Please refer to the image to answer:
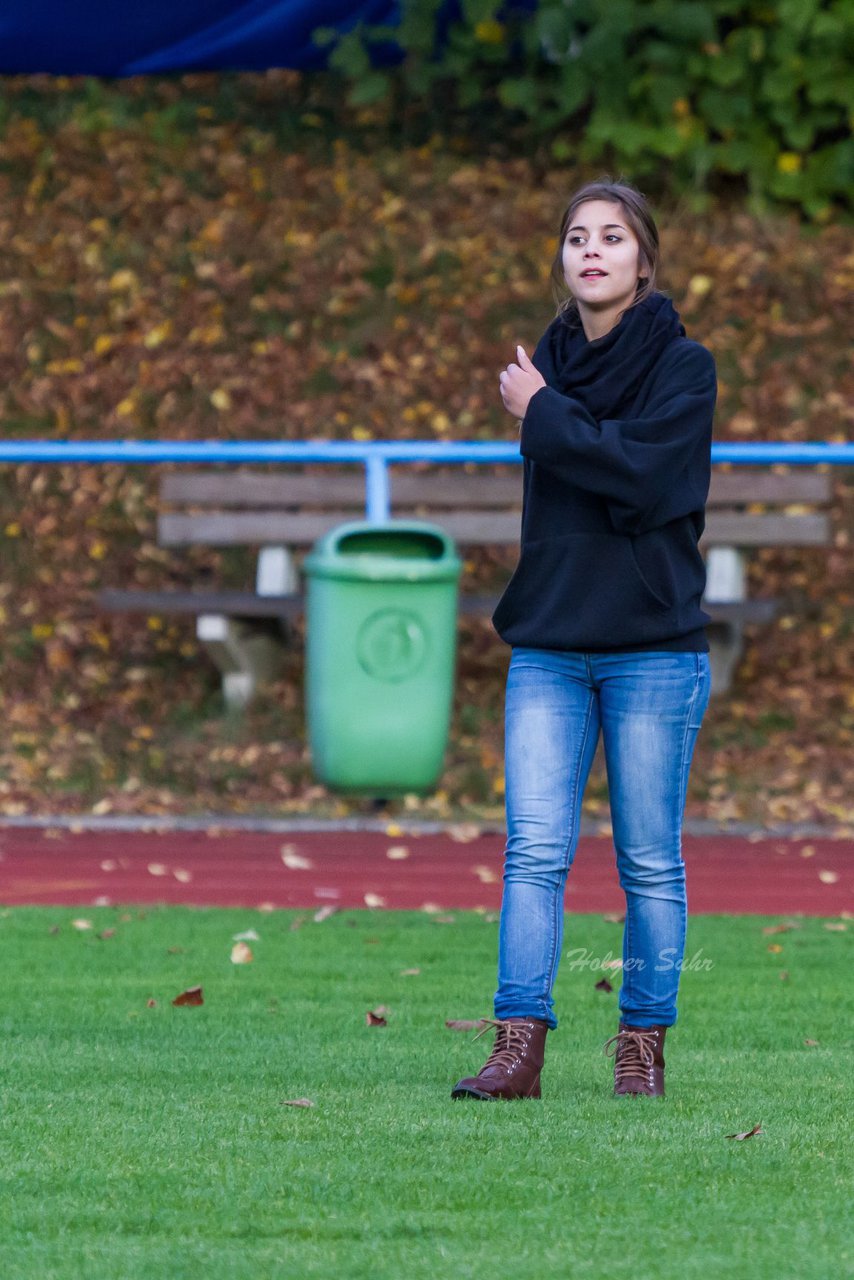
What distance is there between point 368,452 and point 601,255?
486 cm

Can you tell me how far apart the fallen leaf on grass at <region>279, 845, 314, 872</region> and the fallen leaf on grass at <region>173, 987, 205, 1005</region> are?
2.25 meters

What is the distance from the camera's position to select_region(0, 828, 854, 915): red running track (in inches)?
254

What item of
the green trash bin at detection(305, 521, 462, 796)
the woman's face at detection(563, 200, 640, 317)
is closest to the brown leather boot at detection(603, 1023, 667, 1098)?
the woman's face at detection(563, 200, 640, 317)

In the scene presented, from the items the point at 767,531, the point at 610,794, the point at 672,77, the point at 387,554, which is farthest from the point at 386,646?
the point at 610,794

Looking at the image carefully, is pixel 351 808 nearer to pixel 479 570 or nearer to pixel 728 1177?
pixel 479 570

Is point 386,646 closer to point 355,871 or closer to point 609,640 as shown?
point 355,871


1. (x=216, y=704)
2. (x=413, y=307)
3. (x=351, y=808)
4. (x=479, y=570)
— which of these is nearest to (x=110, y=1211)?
(x=351, y=808)

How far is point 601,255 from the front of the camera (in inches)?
146

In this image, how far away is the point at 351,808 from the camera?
8.56 metres

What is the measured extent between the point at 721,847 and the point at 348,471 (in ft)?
12.2

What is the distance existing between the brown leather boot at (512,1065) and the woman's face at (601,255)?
1.31 m

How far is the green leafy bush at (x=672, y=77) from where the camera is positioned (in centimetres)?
1064

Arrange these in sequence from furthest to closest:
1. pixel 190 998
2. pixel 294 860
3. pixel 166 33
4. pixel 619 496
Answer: pixel 166 33 → pixel 294 860 → pixel 190 998 → pixel 619 496

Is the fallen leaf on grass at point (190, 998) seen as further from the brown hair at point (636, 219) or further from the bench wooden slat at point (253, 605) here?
the bench wooden slat at point (253, 605)
